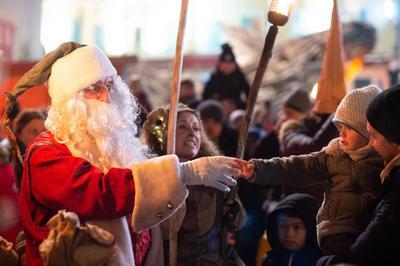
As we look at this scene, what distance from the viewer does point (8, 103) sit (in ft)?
13.7

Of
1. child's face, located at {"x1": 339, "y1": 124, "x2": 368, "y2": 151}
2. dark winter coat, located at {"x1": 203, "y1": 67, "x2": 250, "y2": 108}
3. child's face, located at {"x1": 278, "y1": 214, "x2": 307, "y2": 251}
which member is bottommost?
child's face, located at {"x1": 278, "y1": 214, "x2": 307, "y2": 251}

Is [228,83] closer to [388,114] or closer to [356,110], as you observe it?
[356,110]

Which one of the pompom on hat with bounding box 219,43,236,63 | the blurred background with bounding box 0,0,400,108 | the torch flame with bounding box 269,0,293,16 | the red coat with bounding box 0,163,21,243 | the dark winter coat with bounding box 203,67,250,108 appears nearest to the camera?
the torch flame with bounding box 269,0,293,16

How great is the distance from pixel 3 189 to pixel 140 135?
1460mm

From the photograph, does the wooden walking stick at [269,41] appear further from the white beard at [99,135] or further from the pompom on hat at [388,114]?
the pompom on hat at [388,114]

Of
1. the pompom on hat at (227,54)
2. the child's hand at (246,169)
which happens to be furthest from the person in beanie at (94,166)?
the pompom on hat at (227,54)

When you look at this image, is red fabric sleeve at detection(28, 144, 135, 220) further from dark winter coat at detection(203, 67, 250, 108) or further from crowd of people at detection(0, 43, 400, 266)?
dark winter coat at detection(203, 67, 250, 108)

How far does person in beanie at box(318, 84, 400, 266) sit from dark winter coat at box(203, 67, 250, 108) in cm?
545

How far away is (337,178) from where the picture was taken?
13.1 ft

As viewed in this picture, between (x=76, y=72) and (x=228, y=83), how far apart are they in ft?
17.0

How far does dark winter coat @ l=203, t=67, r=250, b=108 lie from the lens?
911 centimetres

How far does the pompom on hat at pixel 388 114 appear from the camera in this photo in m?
3.49

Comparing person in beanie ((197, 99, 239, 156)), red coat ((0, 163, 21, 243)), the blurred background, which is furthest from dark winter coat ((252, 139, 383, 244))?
the blurred background

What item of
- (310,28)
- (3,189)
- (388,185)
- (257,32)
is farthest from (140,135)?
(310,28)
